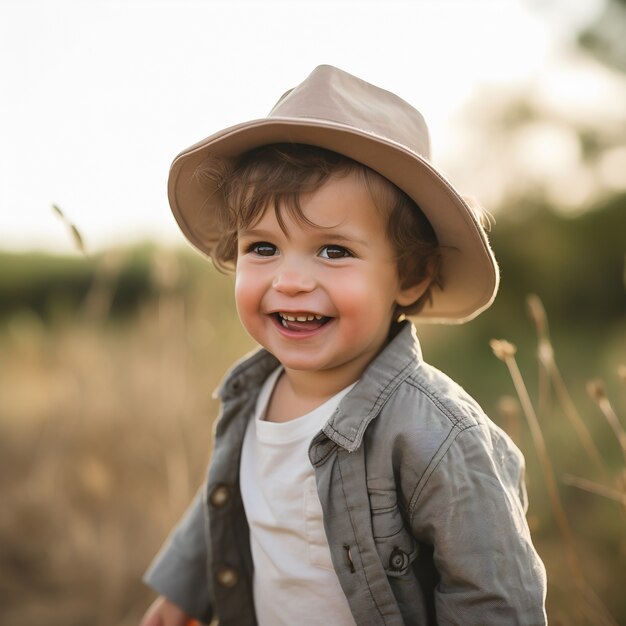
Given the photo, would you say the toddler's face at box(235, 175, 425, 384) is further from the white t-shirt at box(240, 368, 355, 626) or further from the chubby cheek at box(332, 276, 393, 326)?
the white t-shirt at box(240, 368, 355, 626)

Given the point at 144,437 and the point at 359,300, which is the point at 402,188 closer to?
the point at 359,300

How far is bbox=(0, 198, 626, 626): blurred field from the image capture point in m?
2.80

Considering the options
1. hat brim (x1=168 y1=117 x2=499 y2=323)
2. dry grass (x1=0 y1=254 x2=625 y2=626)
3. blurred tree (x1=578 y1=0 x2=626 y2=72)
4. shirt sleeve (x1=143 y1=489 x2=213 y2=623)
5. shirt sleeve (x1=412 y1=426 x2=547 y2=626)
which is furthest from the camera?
blurred tree (x1=578 y1=0 x2=626 y2=72)

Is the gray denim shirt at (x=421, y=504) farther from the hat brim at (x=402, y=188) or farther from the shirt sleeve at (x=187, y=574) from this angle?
the shirt sleeve at (x=187, y=574)

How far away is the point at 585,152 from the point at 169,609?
5827mm

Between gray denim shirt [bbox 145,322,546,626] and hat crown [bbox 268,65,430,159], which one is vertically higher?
hat crown [bbox 268,65,430,159]

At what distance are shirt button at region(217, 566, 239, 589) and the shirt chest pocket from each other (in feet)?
1.70

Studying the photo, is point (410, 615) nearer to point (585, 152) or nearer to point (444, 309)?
point (444, 309)

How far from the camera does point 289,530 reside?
164cm

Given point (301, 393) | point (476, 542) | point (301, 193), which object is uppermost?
point (301, 193)

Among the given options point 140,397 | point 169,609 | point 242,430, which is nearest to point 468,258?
point 242,430

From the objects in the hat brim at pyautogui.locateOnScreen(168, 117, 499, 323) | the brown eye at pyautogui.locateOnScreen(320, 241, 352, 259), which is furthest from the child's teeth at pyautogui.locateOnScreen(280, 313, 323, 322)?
the hat brim at pyautogui.locateOnScreen(168, 117, 499, 323)

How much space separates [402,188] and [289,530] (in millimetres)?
818

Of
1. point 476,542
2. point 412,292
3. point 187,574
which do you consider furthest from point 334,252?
point 187,574
